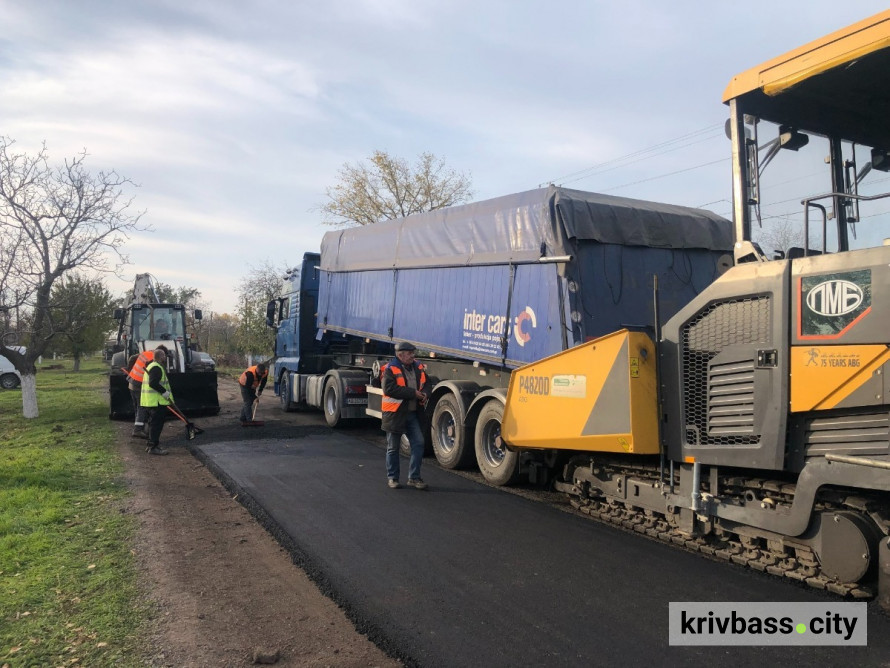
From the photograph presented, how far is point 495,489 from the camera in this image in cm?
715

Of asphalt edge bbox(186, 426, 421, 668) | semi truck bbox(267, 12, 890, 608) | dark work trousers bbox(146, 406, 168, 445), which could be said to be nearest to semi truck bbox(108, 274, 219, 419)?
dark work trousers bbox(146, 406, 168, 445)

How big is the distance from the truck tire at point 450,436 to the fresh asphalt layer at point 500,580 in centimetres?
80

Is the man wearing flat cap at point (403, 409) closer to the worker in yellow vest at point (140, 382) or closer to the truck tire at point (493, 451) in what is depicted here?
Result: the truck tire at point (493, 451)

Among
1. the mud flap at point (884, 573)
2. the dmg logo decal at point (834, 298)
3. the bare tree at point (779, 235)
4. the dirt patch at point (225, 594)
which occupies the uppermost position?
the bare tree at point (779, 235)

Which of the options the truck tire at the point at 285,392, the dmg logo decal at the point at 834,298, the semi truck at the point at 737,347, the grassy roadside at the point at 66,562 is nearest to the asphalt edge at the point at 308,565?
the grassy roadside at the point at 66,562

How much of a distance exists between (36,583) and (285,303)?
11208 millimetres

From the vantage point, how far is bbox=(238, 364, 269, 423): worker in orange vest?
12.2 meters

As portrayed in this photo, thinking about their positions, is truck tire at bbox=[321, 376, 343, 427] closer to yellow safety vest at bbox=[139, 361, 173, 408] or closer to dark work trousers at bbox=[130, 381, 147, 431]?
yellow safety vest at bbox=[139, 361, 173, 408]

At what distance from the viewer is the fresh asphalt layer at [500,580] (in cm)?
342

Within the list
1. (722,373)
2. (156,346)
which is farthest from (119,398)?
(722,373)

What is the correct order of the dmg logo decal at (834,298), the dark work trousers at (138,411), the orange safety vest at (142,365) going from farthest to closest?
the dark work trousers at (138,411), the orange safety vest at (142,365), the dmg logo decal at (834,298)

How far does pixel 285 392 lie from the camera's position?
15016 millimetres

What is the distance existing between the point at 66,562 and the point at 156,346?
409 inches

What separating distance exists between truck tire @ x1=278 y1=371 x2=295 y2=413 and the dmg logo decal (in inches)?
486
